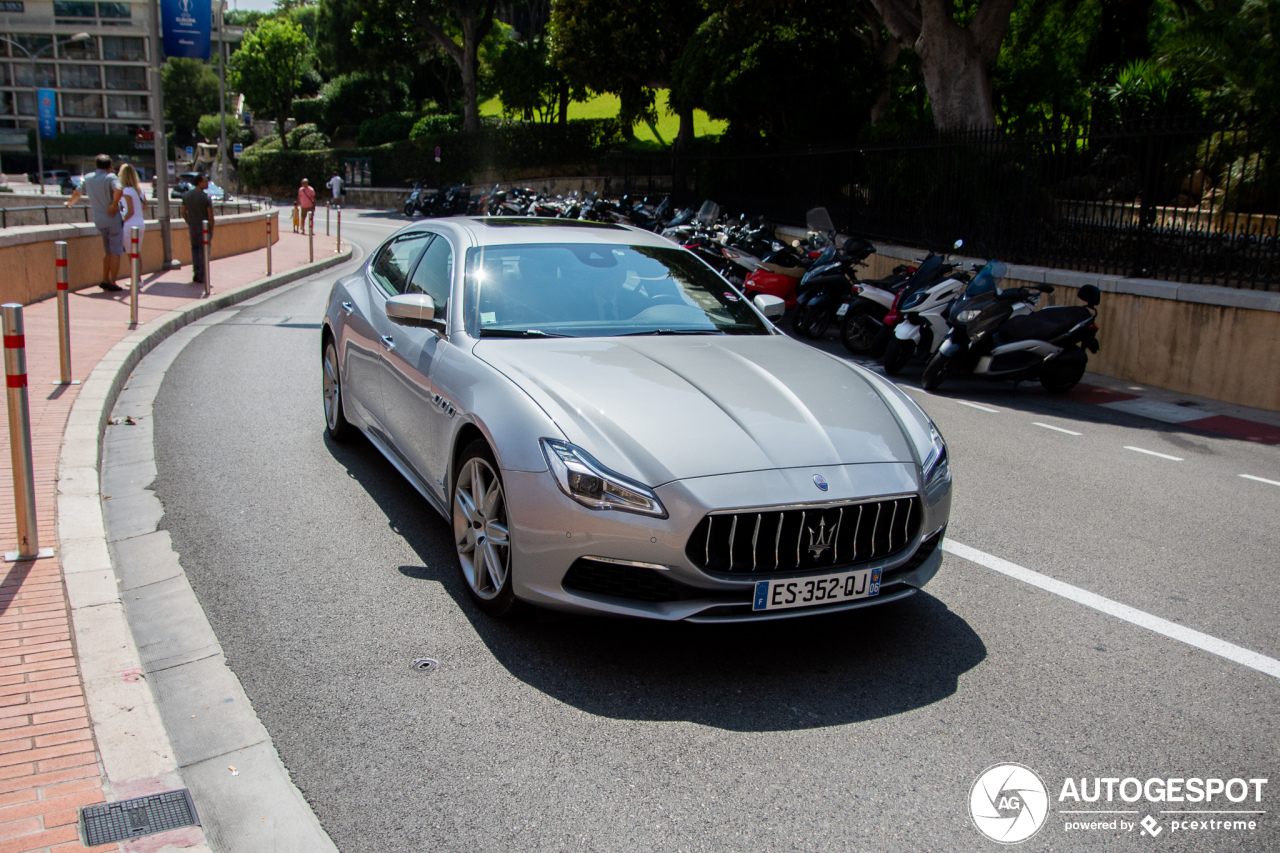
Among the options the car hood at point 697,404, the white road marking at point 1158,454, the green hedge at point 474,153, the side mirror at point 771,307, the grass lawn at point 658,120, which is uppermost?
the grass lawn at point 658,120

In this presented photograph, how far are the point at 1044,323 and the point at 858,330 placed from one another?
8.74 feet

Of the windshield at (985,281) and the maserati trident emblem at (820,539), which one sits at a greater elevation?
the windshield at (985,281)

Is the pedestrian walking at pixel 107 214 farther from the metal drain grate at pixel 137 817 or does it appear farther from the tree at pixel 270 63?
the tree at pixel 270 63

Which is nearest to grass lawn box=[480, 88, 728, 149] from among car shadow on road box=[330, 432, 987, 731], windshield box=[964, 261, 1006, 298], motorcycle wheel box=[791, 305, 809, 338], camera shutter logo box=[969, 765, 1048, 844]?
motorcycle wheel box=[791, 305, 809, 338]

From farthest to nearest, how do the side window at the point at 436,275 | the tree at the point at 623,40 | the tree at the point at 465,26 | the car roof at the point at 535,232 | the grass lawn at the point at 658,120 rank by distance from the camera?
the grass lawn at the point at 658,120
the tree at the point at 465,26
the tree at the point at 623,40
the car roof at the point at 535,232
the side window at the point at 436,275

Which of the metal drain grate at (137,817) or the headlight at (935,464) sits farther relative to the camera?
the headlight at (935,464)

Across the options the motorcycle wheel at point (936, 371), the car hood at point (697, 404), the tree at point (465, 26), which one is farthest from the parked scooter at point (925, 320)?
the tree at point (465, 26)

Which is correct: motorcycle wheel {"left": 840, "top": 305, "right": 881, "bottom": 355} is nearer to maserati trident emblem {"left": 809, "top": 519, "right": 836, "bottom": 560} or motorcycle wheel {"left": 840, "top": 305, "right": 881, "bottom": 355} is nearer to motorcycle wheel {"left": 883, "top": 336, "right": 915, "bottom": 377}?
motorcycle wheel {"left": 883, "top": 336, "right": 915, "bottom": 377}

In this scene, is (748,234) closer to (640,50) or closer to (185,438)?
(185,438)

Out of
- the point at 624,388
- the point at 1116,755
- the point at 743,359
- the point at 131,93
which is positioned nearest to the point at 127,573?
the point at 624,388

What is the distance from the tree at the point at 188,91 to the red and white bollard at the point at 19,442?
114525 millimetres

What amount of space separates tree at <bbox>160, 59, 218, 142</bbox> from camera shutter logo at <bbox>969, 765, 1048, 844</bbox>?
117649 mm

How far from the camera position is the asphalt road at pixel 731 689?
3.05 m

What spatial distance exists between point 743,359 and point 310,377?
6166 mm
